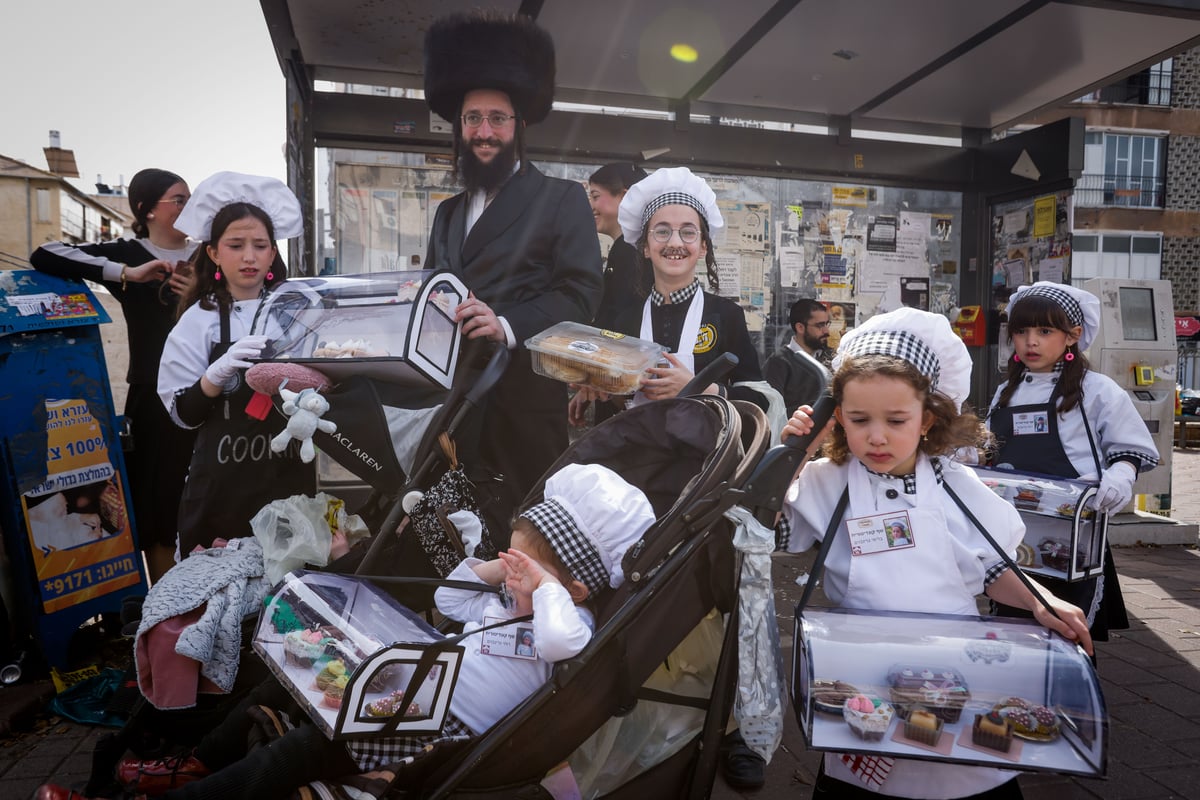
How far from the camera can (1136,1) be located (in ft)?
13.9

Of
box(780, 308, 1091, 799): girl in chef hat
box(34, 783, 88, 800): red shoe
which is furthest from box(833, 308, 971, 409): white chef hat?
box(34, 783, 88, 800): red shoe

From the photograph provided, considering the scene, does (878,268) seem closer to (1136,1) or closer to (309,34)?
(1136,1)

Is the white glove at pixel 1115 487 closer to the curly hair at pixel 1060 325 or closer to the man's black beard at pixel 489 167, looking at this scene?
the curly hair at pixel 1060 325

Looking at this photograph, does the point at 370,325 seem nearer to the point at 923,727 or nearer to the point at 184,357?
the point at 184,357

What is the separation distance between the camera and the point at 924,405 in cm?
190

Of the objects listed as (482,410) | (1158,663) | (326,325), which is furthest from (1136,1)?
(326,325)

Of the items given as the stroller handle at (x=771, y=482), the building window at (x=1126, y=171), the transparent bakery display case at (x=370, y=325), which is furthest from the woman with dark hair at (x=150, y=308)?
the building window at (x=1126, y=171)

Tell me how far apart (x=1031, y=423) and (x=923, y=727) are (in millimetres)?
2036

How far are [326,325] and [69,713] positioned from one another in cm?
199

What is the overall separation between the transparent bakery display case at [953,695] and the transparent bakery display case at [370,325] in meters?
1.34

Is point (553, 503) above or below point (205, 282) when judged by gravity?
below

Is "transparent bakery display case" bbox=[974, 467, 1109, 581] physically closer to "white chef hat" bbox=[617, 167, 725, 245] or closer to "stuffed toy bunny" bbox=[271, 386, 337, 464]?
"white chef hat" bbox=[617, 167, 725, 245]

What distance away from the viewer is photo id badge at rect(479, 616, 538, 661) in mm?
A: 1882

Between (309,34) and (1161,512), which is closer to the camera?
(309,34)
